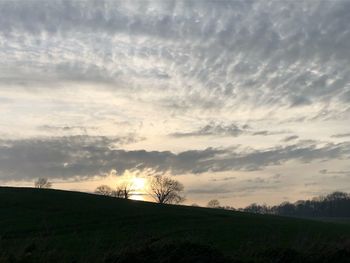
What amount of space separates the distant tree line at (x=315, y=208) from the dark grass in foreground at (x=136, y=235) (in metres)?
119

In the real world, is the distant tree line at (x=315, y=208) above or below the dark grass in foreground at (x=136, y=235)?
above

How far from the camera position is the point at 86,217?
148ft

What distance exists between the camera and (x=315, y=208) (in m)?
184

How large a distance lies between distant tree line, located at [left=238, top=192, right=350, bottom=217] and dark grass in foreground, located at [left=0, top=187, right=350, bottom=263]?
390ft

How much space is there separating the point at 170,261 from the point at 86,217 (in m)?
33.7

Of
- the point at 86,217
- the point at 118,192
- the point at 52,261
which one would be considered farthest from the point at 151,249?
the point at 118,192

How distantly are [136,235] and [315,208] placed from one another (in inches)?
6957

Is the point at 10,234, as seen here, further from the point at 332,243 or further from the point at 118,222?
the point at 332,243

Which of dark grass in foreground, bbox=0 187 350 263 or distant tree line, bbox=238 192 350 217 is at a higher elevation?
distant tree line, bbox=238 192 350 217

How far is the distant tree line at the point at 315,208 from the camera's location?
16568 cm

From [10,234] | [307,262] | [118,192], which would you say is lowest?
[307,262]

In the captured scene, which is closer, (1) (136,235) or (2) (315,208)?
(1) (136,235)

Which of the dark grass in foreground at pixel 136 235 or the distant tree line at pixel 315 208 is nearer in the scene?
the dark grass in foreground at pixel 136 235

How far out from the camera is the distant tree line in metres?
166
